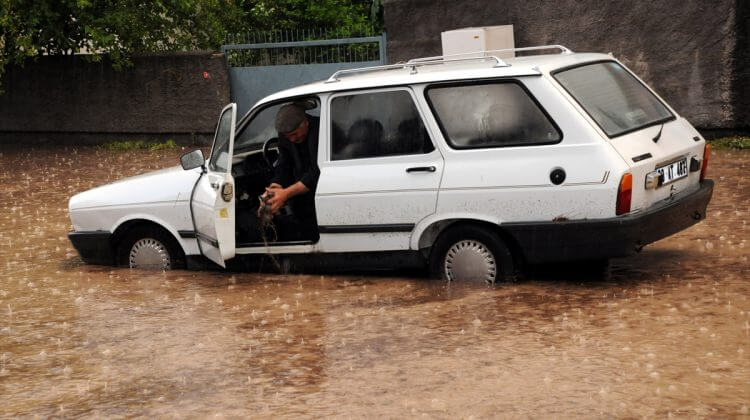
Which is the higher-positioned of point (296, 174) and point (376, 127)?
point (376, 127)

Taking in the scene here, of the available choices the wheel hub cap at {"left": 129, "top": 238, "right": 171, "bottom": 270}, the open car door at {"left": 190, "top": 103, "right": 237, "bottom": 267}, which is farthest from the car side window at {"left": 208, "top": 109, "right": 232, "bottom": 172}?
the wheel hub cap at {"left": 129, "top": 238, "right": 171, "bottom": 270}

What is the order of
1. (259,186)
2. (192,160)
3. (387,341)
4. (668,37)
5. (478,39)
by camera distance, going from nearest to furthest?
(387,341), (192,160), (259,186), (668,37), (478,39)

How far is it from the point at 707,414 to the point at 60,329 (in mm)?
4514

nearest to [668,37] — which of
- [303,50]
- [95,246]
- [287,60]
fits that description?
[303,50]

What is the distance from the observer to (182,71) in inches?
789

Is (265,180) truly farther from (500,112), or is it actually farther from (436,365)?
(436,365)

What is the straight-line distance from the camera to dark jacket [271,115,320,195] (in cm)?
884

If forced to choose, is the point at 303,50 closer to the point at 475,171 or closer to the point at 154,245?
the point at 154,245

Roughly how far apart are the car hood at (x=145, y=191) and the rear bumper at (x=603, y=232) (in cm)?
277

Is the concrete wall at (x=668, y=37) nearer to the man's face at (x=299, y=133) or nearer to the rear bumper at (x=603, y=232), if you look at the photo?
the rear bumper at (x=603, y=232)

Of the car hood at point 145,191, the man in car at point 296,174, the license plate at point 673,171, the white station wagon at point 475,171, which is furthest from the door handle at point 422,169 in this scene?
the car hood at point 145,191

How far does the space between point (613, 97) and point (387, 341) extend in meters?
2.56

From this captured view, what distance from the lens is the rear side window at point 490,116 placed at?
7887 millimetres

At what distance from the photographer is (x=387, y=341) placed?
7027mm
